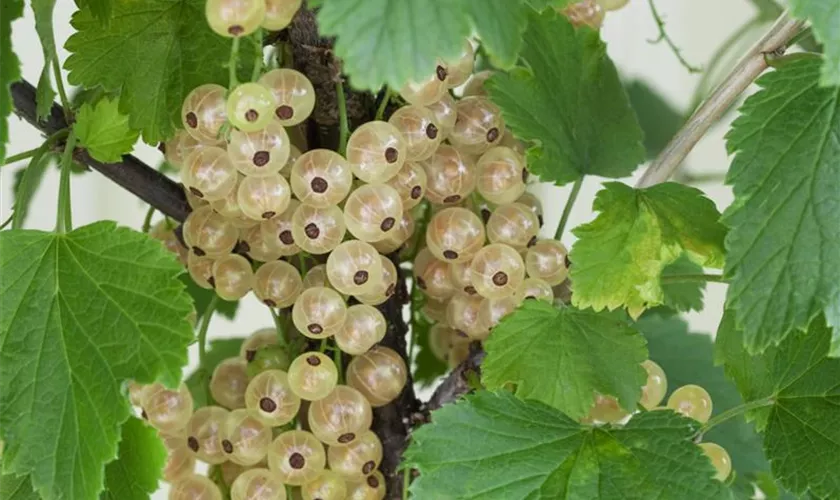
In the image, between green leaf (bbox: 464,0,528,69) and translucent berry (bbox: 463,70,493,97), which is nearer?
green leaf (bbox: 464,0,528,69)

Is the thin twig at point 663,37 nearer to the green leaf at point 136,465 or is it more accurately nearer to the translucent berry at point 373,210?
the translucent berry at point 373,210

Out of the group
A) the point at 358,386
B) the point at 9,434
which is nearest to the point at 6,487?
the point at 9,434

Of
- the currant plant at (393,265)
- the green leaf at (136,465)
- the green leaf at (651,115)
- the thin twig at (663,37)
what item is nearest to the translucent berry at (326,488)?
the currant plant at (393,265)

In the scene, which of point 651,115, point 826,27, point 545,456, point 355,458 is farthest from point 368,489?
point 651,115

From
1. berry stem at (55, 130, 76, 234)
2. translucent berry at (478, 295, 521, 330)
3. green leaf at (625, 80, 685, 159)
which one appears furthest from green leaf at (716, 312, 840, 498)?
green leaf at (625, 80, 685, 159)

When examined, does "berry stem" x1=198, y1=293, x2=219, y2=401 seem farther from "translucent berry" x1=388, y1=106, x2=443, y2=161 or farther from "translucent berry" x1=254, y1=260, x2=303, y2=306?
"translucent berry" x1=388, y1=106, x2=443, y2=161

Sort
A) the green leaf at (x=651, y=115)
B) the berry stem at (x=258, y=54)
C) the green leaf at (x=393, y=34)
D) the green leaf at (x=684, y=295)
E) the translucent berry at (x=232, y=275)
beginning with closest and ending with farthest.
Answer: the green leaf at (x=393, y=34)
the berry stem at (x=258, y=54)
the translucent berry at (x=232, y=275)
the green leaf at (x=684, y=295)
the green leaf at (x=651, y=115)

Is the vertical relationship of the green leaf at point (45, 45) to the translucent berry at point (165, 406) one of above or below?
above
